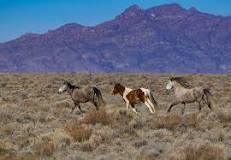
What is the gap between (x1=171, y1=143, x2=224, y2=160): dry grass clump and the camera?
38.5 ft

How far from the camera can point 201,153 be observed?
39.6ft

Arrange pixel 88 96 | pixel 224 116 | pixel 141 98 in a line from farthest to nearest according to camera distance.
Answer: pixel 88 96, pixel 141 98, pixel 224 116

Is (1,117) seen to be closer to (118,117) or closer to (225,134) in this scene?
(118,117)

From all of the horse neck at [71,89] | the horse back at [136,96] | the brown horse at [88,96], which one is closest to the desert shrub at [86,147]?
the horse back at [136,96]

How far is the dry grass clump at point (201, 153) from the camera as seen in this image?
11742mm

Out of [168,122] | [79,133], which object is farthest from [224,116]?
[79,133]

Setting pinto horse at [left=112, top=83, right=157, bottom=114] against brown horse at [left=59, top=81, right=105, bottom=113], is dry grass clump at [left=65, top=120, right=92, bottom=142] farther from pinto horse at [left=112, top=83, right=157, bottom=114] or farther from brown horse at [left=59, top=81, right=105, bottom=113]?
brown horse at [left=59, top=81, right=105, bottom=113]

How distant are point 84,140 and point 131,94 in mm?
8293

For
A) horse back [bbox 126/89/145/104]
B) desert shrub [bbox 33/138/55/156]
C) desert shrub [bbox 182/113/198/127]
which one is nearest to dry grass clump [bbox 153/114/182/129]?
desert shrub [bbox 182/113/198/127]

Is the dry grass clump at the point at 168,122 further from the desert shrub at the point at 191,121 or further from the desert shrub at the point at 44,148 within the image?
the desert shrub at the point at 44,148

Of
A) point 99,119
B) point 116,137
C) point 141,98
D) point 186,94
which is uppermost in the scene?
point 186,94

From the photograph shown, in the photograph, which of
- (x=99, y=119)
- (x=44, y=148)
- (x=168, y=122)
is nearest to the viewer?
(x=44, y=148)

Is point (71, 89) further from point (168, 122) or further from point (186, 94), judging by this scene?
point (168, 122)

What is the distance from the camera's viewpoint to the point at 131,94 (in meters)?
22.9
